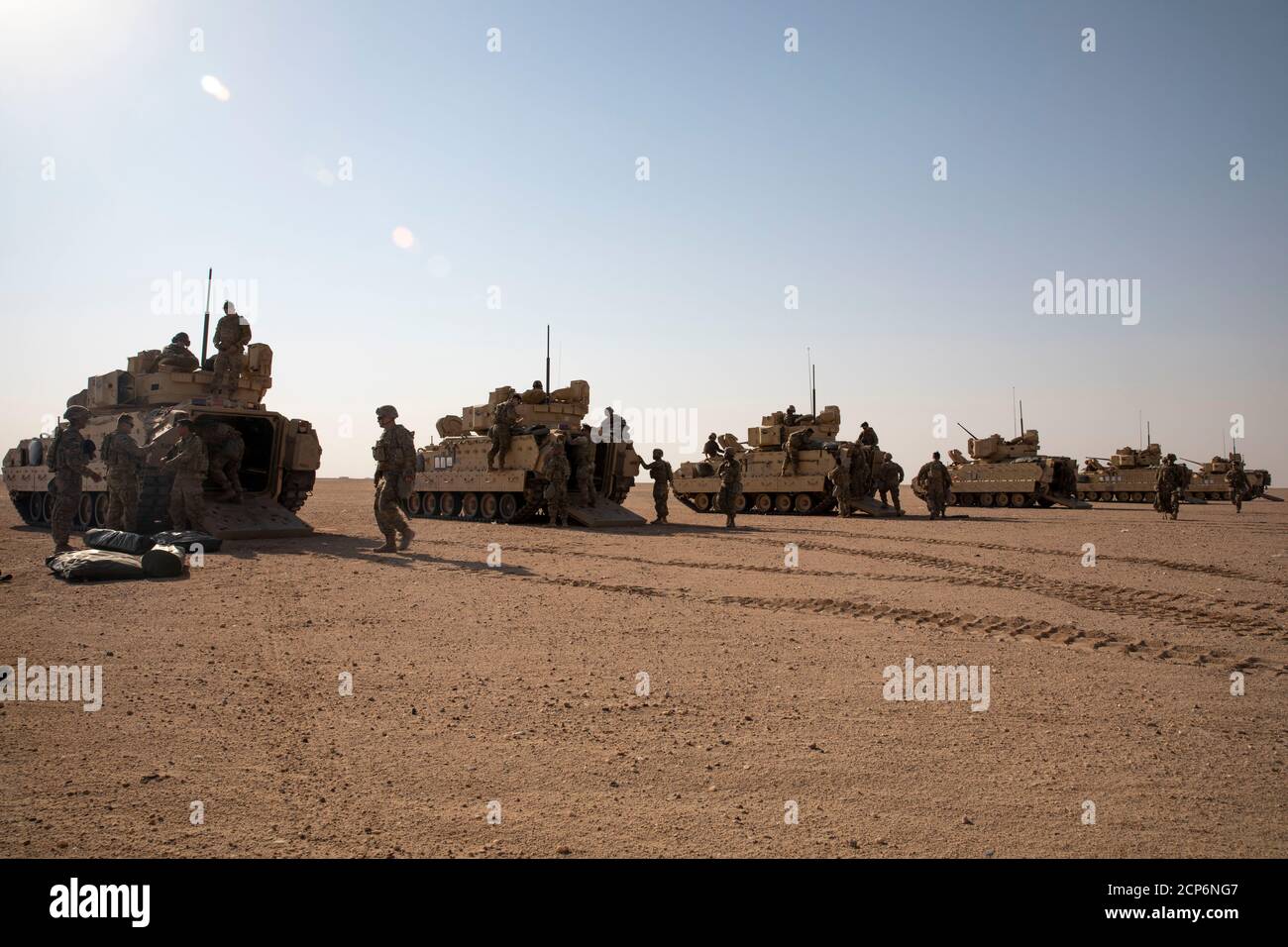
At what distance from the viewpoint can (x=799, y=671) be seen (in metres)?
6.25

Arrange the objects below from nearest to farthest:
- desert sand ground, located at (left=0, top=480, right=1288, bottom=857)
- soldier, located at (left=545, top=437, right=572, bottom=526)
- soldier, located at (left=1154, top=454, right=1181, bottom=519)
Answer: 1. desert sand ground, located at (left=0, top=480, right=1288, bottom=857)
2. soldier, located at (left=545, top=437, right=572, bottom=526)
3. soldier, located at (left=1154, top=454, right=1181, bottom=519)

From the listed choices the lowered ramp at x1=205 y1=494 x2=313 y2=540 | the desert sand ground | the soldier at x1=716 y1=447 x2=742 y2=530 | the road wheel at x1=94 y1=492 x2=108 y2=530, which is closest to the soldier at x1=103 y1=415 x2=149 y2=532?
the lowered ramp at x1=205 y1=494 x2=313 y2=540

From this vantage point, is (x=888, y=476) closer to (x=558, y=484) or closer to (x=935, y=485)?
(x=935, y=485)

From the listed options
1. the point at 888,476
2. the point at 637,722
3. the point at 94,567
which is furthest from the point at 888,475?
the point at 637,722

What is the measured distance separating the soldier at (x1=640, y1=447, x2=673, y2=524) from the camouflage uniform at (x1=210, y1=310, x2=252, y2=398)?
8989 mm

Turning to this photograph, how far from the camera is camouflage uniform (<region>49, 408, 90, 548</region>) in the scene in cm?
1270

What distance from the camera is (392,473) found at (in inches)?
547

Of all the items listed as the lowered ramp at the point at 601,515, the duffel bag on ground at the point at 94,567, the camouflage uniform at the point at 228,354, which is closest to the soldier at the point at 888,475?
the lowered ramp at the point at 601,515

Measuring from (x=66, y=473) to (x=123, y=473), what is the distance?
2.29 ft

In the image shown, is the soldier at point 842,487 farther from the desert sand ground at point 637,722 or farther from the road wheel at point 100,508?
the road wheel at point 100,508

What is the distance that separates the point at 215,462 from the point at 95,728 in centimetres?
1210

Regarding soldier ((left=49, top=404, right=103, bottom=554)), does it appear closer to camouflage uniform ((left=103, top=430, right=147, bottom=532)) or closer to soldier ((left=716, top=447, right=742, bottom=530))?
camouflage uniform ((left=103, top=430, right=147, bottom=532))

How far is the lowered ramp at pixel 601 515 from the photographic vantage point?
20.9 meters
